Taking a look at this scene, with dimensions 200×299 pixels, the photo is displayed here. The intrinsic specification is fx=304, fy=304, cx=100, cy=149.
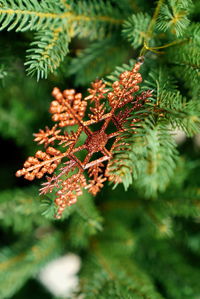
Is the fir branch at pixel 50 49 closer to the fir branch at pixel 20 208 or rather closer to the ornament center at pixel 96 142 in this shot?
the ornament center at pixel 96 142

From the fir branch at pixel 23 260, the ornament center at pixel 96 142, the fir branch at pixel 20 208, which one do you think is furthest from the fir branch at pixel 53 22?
the fir branch at pixel 23 260

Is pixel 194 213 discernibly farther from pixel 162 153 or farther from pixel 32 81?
pixel 32 81

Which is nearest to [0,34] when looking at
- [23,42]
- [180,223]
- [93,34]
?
[23,42]

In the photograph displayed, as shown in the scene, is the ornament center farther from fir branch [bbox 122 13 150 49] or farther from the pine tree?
fir branch [bbox 122 13 150 49]

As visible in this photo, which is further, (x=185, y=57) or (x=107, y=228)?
(x=107, y=228)

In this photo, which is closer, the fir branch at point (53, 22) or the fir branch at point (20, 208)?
the fir branch at point (53, 22)

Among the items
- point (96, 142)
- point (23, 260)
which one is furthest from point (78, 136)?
point (23, 260)

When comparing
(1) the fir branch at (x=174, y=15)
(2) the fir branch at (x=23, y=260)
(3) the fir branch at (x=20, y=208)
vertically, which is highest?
(1) the fir branch at (x=174, y=15)

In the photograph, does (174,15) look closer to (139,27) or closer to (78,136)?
(139,27)
